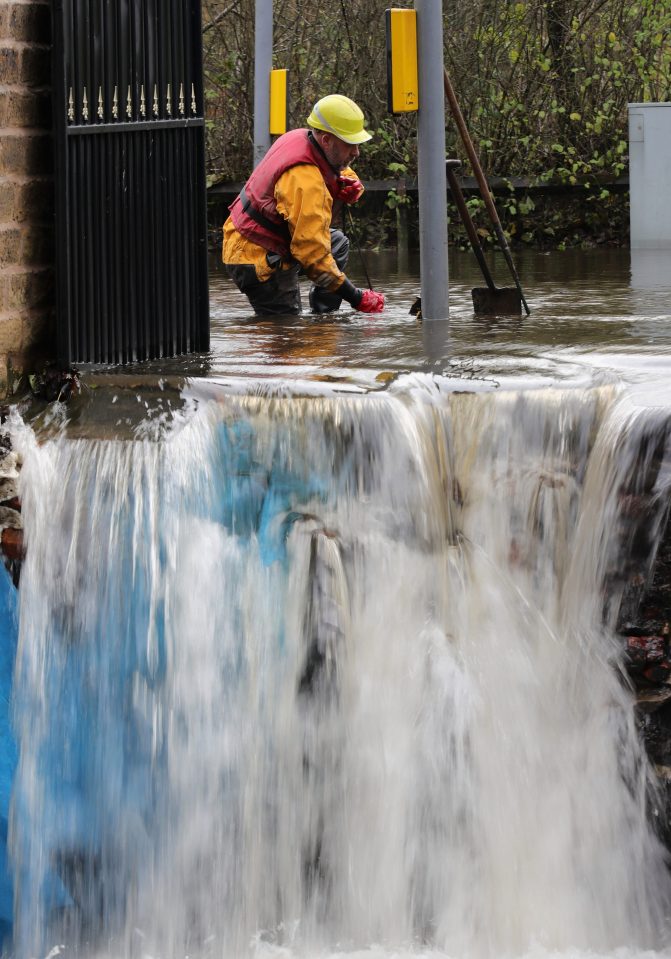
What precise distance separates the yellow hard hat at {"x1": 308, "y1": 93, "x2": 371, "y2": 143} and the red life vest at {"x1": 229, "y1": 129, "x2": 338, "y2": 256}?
12cm

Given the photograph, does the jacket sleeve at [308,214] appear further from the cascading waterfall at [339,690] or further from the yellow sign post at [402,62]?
the cascading waterfall at [339,690]

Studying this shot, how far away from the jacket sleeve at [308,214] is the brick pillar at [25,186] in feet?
6.84

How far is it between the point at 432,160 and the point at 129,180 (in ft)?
6.82

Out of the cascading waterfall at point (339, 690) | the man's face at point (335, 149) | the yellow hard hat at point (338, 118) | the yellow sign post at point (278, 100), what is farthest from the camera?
the yellow sign post at point (278, 100)

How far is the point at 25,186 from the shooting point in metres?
5.23

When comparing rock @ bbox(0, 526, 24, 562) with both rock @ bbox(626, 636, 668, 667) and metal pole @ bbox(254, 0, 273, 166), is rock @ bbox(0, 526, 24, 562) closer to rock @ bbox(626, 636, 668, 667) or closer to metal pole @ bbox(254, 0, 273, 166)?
rock @ bbox(626, 636, 668, 667)

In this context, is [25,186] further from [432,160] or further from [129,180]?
[432,160]

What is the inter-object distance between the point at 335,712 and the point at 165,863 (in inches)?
31.9

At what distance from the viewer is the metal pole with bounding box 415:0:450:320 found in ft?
22.7

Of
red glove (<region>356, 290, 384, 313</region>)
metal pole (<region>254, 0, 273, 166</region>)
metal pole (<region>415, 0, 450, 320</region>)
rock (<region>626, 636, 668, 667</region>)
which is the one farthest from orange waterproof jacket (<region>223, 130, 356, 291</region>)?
rock (<region>626, 636, 668, 667</region>)

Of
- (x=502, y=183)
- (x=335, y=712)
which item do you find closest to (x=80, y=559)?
(x=335, y=712)

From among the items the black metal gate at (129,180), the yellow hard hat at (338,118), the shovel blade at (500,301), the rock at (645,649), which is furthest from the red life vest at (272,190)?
the rock at (645,649)

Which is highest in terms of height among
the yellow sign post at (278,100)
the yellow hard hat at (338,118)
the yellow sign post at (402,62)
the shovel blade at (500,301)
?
the yellow sign post at (278,100)

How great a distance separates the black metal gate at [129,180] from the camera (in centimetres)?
535
